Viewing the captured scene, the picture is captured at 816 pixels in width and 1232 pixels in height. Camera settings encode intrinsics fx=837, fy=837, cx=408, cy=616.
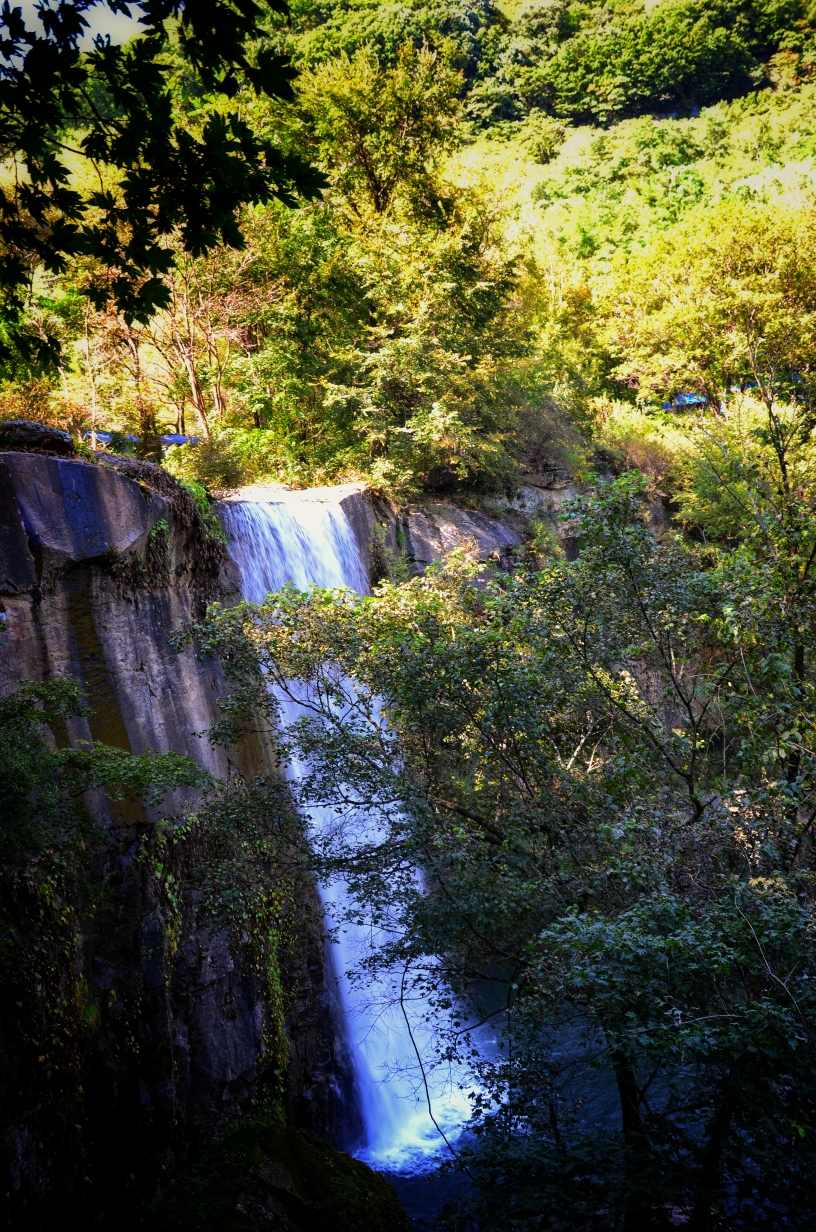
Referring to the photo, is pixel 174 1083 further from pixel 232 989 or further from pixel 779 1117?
pixel 779 1117

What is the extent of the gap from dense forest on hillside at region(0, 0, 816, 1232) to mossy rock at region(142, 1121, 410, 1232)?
0.91 meters

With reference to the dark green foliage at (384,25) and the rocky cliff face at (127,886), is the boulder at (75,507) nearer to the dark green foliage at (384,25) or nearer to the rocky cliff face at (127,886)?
the rocky cliff face at (127,886)

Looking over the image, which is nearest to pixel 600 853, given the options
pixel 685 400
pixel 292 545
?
pixel 292 545

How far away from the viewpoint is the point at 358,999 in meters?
11.3

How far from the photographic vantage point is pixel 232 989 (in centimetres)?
904

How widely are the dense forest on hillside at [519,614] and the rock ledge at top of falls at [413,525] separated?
0.54m

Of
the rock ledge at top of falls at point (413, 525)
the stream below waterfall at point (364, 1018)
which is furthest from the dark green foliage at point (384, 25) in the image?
the stream below waterfall at point (364, 1018)

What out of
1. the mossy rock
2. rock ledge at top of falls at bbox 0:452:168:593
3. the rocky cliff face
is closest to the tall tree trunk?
the mossy rock

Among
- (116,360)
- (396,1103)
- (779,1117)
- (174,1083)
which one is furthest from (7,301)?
(116,360)

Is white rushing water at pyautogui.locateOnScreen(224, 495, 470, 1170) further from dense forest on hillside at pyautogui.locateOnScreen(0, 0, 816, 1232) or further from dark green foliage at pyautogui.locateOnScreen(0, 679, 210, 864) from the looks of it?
dark green foliage at pyautogui.locateOnScreen(0, 679, 210, 864)

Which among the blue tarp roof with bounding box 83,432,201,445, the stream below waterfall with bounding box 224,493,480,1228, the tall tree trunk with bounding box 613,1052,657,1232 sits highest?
the blue tarp roof with bounding box 83,432,201,445

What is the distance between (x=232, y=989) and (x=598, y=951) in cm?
528

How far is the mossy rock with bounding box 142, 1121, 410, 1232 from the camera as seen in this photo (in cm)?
475

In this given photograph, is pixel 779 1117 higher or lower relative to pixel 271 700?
lower
